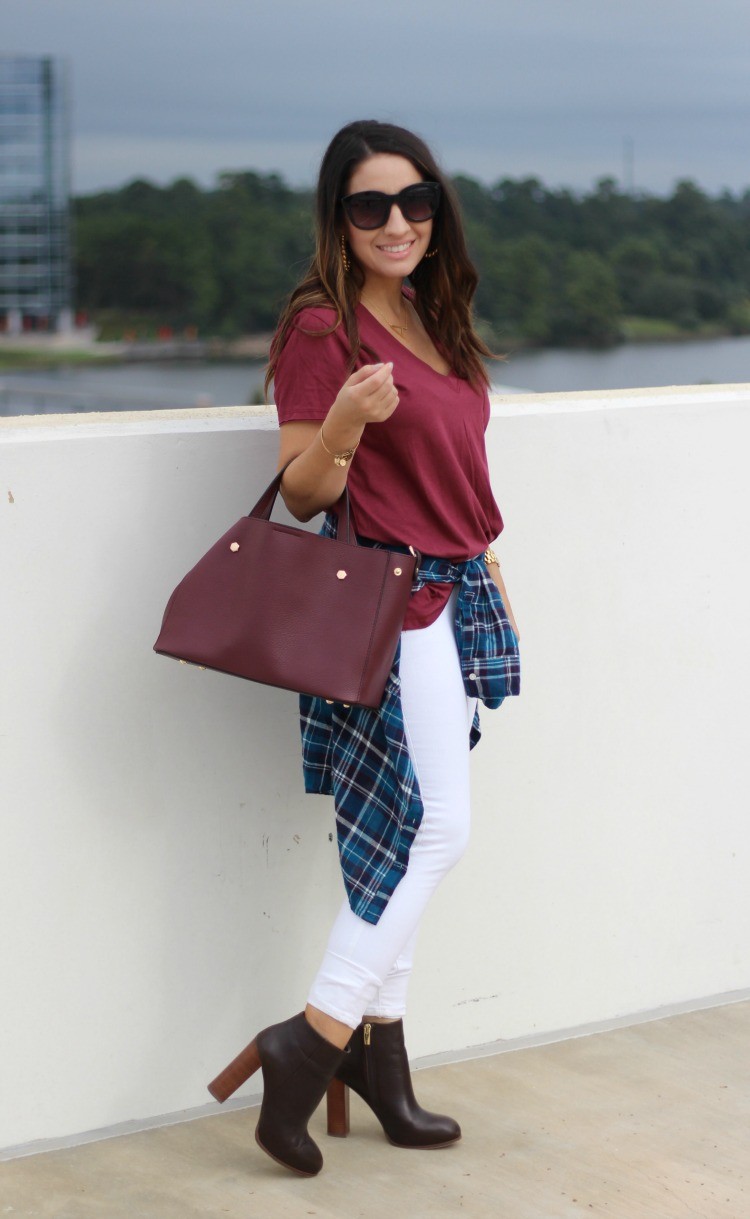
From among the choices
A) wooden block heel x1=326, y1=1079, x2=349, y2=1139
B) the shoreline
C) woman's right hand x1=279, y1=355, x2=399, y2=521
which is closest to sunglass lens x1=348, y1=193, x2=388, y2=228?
woman's right hand x1=279, y1=355, x2=399, y2=521

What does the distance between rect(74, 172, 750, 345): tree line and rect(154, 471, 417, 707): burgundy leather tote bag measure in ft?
1.08

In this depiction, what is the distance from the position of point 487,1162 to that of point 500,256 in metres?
27.2

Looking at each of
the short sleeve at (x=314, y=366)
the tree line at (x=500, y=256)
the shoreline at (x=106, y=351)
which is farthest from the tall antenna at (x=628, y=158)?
the short sleeve at (x=314, y=366)

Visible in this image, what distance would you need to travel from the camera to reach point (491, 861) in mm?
2289

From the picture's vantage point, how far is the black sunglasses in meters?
1.68

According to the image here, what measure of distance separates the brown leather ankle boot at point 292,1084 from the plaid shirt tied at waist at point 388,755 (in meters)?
0.19

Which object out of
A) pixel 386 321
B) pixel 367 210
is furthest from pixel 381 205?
pixel 386 321

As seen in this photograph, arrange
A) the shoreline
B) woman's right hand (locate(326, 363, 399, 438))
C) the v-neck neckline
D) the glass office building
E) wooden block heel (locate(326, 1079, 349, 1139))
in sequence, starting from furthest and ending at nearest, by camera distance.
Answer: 1. the glass office building
2. the shoreline
3. wooden block heel (locate(326, 1079, 349, 1139))
4. the v-neck neckline
5. woman's right hand (locate(326, 363, 399, 438))

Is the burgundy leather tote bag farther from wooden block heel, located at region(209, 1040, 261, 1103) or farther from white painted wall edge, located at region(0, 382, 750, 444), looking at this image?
wooden block heel, located at region(209, 1040, 261, 1103)

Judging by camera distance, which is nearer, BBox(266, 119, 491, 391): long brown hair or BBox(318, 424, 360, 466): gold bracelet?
BBox(318, 424, 360, 466): gold bracelet

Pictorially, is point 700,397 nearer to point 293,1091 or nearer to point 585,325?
point 293,1091

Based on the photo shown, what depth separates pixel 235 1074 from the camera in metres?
1.87

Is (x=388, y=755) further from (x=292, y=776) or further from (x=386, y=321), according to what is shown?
(x=386, y=321)

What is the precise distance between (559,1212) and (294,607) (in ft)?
3.00
